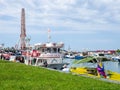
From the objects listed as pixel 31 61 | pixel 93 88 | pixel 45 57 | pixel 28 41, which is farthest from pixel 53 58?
pixel 93 88

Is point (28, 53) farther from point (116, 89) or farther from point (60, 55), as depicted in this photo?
point (116, 89)

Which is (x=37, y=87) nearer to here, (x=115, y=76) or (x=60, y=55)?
(x=115, y=76)

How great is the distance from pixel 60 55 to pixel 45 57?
2.08 meters

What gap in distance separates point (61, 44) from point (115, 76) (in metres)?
18.1

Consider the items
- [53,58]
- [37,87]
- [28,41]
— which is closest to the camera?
[37,87]

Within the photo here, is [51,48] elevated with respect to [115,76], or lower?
elevated

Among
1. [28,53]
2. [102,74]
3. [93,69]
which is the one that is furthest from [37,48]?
[102,74]

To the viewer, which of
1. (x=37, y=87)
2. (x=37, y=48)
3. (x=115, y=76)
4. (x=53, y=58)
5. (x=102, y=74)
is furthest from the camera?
(x=37, y=48)

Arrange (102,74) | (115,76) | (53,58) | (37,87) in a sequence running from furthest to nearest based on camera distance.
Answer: (53,58) < (115,76) < (102,74) < (37,87)

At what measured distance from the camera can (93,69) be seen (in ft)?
98.1

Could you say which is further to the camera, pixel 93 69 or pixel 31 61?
pixel 31 61

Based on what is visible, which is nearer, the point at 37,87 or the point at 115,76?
the point at 37,87

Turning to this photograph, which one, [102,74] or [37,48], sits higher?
[37,48]

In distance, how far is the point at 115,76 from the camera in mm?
28203
